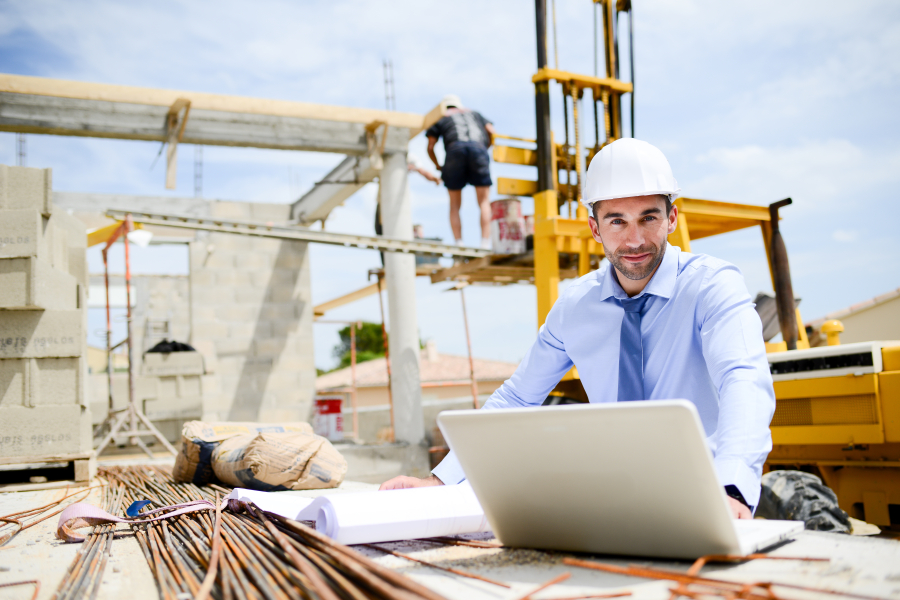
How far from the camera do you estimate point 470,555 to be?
187cm

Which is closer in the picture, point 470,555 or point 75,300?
point 470,555

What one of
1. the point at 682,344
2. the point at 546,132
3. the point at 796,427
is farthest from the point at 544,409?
the point at 546,132

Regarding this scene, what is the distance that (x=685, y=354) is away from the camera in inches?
88.9

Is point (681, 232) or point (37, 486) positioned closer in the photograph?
point (37, 486)

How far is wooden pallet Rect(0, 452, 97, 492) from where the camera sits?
5.33m

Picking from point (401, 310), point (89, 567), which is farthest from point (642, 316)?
point (401, 310)

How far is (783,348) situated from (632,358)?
3482 mm

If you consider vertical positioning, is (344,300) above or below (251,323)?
above

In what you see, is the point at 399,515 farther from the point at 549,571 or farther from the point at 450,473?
the point at 549,571

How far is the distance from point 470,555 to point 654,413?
0.80 m

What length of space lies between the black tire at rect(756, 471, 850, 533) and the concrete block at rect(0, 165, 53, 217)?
18.9 ft

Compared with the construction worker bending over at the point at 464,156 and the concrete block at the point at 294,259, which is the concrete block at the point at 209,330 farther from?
the construction worker bending over at the point at 464,156

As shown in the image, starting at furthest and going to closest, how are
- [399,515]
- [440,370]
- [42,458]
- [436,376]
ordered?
[440,370]
[436,376]
[42,458]
[399,515]

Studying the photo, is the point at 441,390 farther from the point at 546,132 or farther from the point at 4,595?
the point at 4,595
